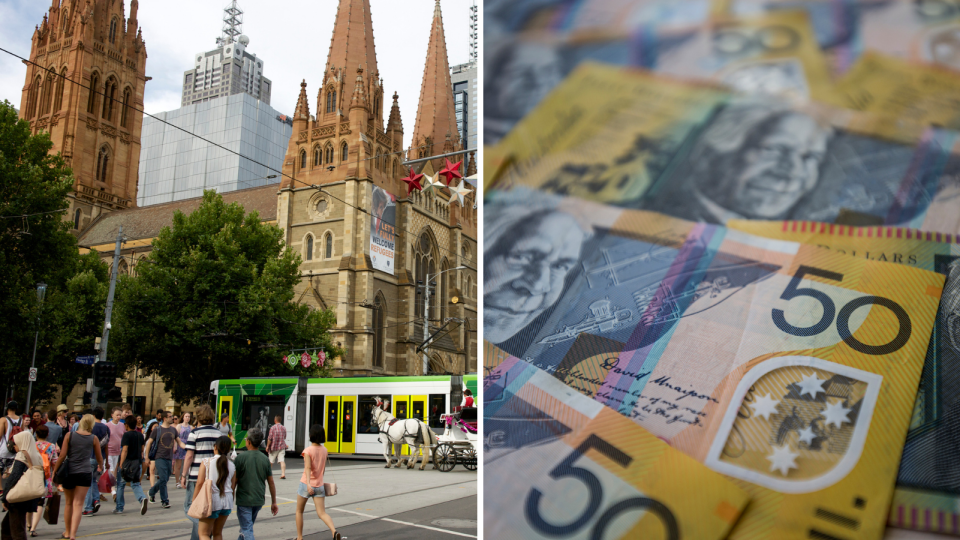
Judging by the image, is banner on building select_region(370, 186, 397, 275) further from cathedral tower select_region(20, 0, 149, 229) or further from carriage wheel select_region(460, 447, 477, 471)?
cathedral tower select_region(20, 0, 149, 229)

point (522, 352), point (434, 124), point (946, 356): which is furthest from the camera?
point (434, 124)

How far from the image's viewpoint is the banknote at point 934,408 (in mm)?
2545

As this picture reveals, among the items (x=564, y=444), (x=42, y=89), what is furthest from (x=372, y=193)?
(x=564, y=444)

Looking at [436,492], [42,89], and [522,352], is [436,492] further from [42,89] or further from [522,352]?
[42,89]

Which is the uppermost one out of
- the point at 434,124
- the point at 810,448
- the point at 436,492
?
the point at 434,124

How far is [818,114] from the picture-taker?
2.84 metres

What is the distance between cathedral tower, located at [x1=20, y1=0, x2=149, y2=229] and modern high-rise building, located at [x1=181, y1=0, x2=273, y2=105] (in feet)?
211

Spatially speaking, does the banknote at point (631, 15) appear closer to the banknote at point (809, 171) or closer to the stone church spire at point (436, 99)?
the banknote at point (809, 171)

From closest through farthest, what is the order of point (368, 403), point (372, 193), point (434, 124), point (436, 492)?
point (436, 492)
point (368, 403)
point (372, 193)
point (434, 124)

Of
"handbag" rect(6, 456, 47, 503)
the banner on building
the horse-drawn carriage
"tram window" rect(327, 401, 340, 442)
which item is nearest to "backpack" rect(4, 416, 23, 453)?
"handbag" rect(6, 456, 47, 503)

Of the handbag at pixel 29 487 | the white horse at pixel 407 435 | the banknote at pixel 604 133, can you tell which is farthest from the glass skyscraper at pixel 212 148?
the banknote at pixel 604 133

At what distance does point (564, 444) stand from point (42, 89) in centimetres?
6876

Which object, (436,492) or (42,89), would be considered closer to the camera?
(436,492)

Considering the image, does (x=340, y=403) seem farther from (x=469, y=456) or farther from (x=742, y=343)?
(x=742, y=343)
